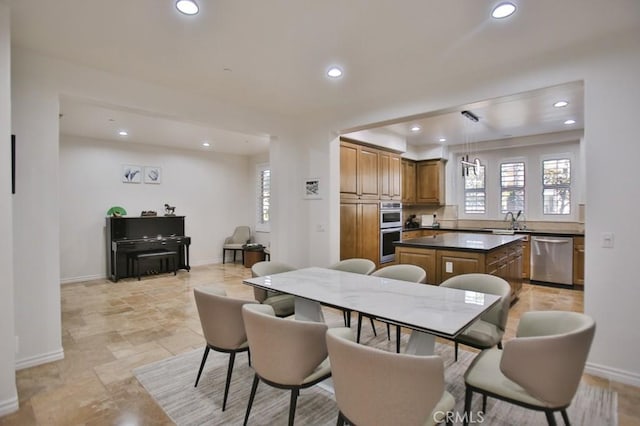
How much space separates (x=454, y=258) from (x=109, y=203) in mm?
6295

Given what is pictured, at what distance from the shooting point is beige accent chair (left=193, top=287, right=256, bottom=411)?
7.18ft

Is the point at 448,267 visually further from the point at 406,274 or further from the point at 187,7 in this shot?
the point at 187,7

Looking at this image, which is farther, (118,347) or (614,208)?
(118,347)

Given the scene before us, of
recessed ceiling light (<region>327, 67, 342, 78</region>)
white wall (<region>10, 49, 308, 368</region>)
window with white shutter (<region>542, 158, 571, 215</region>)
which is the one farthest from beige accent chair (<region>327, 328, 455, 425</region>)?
window with white shutter (<region>542, 158, 571, 215</region>)

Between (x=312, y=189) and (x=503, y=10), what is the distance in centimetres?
301

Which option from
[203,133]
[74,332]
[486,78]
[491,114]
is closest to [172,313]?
[74,332]

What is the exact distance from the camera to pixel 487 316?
2.55 m

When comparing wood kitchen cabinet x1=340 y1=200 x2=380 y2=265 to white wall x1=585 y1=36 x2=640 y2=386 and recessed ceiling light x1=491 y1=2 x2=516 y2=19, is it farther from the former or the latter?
recessed ceiling light x1=491 y1=2 x2=516 y2=19

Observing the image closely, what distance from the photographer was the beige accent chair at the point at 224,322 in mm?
2188

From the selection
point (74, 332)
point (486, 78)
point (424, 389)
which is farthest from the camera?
point (74, 332)

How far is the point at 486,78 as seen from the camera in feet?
10.4

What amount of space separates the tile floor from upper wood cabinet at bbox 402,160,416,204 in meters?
2.74

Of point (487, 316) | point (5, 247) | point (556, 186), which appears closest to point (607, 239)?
point (487, 316)

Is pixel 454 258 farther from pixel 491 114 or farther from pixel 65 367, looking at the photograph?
pixel 65 367
